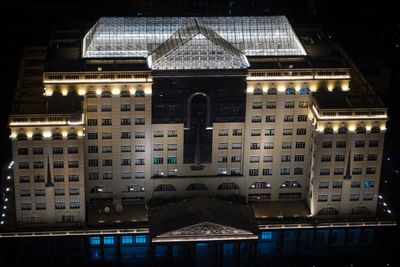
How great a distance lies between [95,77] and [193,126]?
21.4 metres

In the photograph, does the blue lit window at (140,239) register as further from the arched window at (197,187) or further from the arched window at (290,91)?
the arched window at (290,91)

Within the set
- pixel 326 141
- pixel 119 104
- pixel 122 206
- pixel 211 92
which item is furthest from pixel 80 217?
pixel 326 141

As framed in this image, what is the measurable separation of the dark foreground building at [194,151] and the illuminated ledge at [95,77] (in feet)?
0.73

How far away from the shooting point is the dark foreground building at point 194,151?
173 m

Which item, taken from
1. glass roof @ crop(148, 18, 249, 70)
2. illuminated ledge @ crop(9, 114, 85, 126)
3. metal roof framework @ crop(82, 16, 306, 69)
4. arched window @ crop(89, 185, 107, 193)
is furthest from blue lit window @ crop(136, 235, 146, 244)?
metal roof framework @ crop(82, 16, 306, 69)

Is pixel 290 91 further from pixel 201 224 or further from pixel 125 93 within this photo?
pixel 125 93

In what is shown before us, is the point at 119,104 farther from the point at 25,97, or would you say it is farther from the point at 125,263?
the point at 125,263

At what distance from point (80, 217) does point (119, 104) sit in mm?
23342

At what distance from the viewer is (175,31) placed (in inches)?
7254

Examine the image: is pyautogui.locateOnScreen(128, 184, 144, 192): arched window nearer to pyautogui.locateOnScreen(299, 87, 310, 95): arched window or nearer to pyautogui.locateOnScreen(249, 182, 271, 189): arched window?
pyautogui.locateOnScreen(249, 182, 271, 189): arched window

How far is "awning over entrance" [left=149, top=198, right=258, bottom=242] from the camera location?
562ft

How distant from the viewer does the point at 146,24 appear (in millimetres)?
185250

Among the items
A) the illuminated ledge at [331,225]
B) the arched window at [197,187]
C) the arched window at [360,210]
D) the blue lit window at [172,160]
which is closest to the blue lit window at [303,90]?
the arched window at [360,210]

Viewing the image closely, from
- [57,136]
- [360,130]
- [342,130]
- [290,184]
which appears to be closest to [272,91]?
[342,130]
